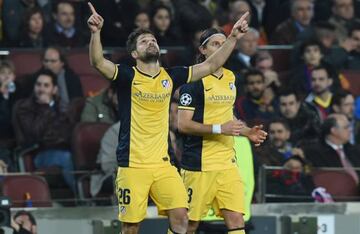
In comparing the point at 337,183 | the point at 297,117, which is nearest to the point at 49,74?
the point at 297,117

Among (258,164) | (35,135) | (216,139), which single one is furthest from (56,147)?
(216,139)

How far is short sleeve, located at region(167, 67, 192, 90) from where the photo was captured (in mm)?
13797

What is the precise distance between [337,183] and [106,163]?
2.52m

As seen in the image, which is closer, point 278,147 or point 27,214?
point 27,214

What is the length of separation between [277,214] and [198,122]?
2.36 metres

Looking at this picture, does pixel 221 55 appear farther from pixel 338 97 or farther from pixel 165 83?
pixel 338 97

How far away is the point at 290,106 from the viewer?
59.8 ft

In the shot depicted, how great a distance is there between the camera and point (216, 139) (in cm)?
1437

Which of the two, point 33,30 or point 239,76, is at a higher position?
point 33,30

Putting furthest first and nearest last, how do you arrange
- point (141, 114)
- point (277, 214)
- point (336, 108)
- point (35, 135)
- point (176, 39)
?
1. point (176, 39)
2. point (336, 108)
3. point (35, 135)
4. point (277, 214)
5. point (141, 114)

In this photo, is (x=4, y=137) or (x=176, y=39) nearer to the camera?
(x=4, y=137)

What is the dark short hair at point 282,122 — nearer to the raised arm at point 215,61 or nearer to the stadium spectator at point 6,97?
the stadium spectator at point 6,97

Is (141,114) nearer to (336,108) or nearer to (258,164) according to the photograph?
A: (258,164)

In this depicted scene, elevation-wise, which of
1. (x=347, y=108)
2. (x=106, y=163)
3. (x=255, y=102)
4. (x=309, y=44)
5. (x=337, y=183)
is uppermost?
(x=309, y=44)
